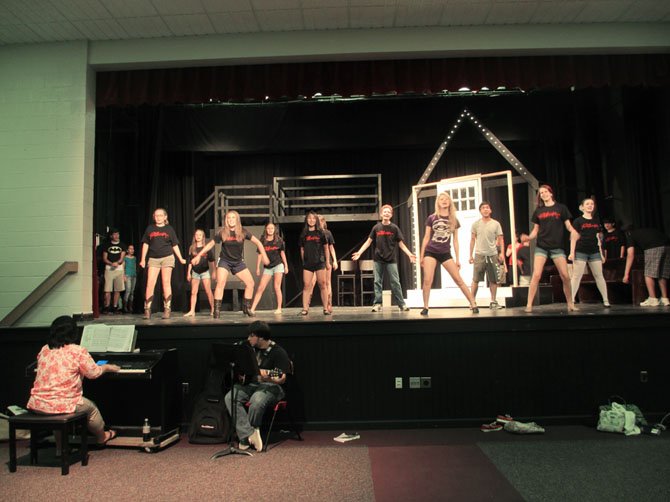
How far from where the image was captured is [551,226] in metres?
7.07

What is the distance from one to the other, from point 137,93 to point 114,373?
4.33 m

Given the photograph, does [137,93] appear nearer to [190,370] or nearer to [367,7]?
[367,7]

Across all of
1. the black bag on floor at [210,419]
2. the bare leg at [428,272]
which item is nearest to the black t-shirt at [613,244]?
the bare leg at [428,272]

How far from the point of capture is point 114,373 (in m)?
5.44

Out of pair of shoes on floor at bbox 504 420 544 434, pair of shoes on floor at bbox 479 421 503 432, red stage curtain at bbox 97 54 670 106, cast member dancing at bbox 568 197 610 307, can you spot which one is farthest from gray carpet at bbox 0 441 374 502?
red stage curtain at bbox 97 54 670 106

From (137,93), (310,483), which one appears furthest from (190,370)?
(137,93)

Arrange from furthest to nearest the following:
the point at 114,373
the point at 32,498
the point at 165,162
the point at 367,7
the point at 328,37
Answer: the point at 165,162
the point at 328,37
the point at 367,7
the point at 114,373
the point at 32,498

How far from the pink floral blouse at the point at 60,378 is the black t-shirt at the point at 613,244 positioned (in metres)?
9.18

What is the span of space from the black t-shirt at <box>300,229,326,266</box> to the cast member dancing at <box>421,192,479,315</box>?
1.74 metres

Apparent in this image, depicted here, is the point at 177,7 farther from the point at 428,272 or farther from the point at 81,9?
the point at 428,272

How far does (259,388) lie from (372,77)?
15.4 ft

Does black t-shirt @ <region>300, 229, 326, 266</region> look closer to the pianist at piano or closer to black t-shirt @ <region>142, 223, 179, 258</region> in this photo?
black t-shirt @ <region>142, 223, 179, 258</region>

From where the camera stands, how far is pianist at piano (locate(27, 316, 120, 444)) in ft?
15.9

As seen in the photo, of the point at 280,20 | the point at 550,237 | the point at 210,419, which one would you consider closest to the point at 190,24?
the point at 280,20
